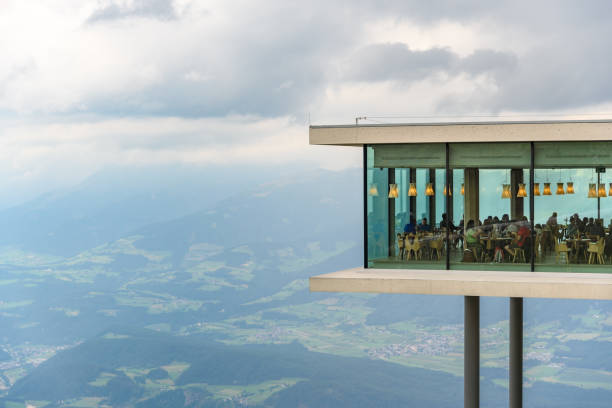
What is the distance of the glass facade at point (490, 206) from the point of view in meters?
19.4

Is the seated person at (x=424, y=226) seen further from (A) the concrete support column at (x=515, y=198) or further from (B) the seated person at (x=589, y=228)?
(B) the seated person at (x=589, y=228)

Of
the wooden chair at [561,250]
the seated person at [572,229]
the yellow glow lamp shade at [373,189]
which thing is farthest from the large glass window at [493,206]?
the yellow glow lamp shade at [373,189]

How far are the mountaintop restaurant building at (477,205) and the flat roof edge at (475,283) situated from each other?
28 millimetres

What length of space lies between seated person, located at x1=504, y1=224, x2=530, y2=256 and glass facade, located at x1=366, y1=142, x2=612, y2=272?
24 millimetres

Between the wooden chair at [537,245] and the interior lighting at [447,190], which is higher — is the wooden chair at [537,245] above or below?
below

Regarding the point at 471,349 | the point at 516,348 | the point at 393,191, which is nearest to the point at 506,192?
the point at 393,191

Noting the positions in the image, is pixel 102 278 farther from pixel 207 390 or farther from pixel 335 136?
pixel 335 136

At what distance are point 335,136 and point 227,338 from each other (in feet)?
Answer: 327

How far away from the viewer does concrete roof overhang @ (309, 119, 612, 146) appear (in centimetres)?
1897

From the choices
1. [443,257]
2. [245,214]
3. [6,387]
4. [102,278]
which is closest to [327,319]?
[245,214]

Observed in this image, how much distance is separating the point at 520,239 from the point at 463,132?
292 cm

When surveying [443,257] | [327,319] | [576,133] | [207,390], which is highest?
[576,133]

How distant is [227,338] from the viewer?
117m

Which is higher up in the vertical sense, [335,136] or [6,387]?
[335,136]
